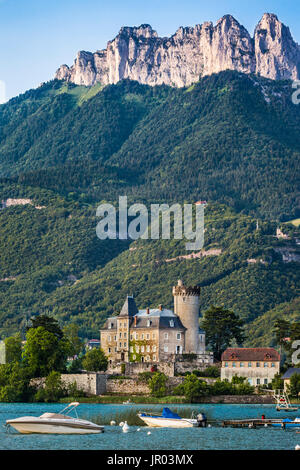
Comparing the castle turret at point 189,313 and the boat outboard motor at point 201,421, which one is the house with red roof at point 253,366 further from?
the boat outboard motor at point 201,421

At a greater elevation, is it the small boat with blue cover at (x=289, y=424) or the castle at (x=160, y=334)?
the castle at (x=160, y=334)

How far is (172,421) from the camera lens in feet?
295

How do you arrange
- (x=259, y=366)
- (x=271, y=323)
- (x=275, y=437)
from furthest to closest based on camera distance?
(x=271, y=323) < (x=259, y=366) < (x=275, y=437)

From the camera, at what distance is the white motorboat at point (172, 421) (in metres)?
89.7

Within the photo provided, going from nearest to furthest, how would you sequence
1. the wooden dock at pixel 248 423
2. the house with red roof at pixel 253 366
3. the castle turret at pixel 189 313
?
the wooden dock at pixel 248 423 → the house with red roof at pixel 253 366 → the castle turret at pixel 189 313

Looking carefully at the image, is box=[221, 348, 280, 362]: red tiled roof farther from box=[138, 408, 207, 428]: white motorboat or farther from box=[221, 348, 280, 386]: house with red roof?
box=[138, 408, 207, 428]: white motorboat

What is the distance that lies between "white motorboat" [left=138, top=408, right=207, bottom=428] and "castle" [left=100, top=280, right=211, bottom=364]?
37393 mm

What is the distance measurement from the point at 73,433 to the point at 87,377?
3727 cm

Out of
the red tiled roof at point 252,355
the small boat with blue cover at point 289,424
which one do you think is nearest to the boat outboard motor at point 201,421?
the small boat with blue cover at point 289,424

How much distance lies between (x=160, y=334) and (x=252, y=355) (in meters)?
10.7

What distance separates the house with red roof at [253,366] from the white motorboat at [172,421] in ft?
119
